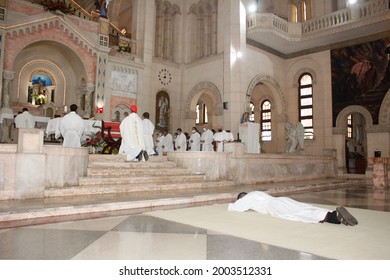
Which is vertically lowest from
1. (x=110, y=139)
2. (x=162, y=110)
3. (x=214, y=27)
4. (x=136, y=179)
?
(x=136, y=179)

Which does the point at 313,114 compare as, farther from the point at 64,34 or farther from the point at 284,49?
the point at 64,34

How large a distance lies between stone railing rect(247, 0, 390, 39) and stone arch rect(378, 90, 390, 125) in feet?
14.9

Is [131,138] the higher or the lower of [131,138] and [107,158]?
the higher

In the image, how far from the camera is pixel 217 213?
16.5 ft

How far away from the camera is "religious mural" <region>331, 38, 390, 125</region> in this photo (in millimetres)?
16688

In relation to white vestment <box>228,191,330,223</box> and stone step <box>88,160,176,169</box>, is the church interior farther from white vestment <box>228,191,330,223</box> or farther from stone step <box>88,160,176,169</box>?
white vestment <box>228,191,330,223</box>

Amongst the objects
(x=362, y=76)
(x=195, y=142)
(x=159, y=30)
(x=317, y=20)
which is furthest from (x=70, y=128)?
(x=362, y=76)

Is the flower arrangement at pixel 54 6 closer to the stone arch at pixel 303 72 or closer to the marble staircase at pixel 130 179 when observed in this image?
the marble staircase at pixel 130 179

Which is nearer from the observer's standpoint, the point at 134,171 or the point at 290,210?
the point at 290,210

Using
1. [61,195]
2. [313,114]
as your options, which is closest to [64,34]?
[61,195]

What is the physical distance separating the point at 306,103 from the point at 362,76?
3763 millimetres

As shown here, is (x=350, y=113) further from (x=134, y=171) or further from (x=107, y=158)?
(x=107, y=158)

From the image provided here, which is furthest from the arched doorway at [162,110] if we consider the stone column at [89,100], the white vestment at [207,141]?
the stone column at [89,100]

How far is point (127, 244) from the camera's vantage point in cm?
316
